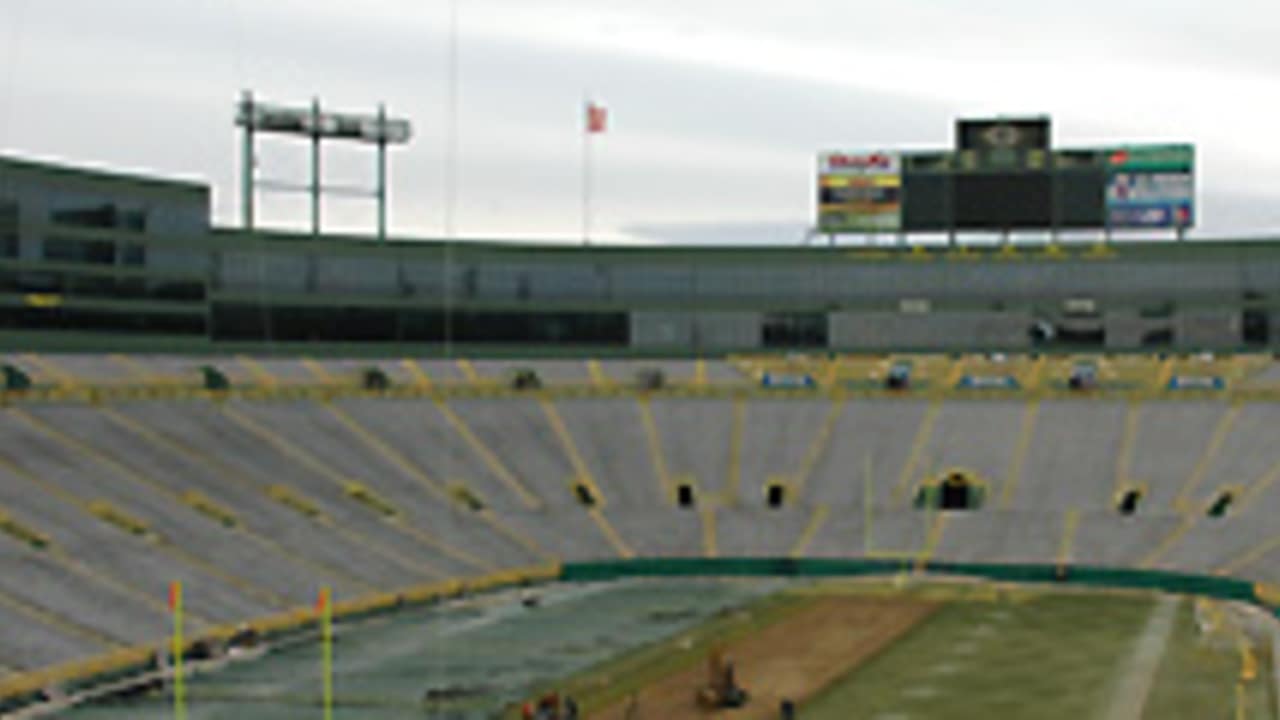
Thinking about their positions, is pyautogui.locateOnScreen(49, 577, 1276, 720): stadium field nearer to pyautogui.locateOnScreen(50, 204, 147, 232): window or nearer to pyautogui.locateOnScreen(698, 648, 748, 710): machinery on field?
pyautogui.locateOnScreen(698, 648, 748, 710): machinery on field

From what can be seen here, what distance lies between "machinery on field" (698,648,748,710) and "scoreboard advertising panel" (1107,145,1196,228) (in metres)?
64.1

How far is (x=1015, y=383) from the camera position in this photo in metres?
101

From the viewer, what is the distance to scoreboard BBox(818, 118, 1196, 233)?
346 feet

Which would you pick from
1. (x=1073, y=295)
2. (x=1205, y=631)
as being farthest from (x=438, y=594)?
(x=1073, y=295)

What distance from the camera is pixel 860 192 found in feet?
358

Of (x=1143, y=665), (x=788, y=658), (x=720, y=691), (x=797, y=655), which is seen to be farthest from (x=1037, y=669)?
(x=720, y=691)

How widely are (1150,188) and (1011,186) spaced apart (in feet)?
28.7

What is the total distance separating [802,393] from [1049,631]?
3792 cm

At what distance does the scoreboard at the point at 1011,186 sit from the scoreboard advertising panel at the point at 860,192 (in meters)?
0.07

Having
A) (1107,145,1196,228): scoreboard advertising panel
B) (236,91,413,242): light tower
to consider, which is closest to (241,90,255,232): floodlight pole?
(236,91,413,242): light tower

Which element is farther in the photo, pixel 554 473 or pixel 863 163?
pixel 863 163

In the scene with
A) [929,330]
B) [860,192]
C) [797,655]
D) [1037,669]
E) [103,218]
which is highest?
[860,192]

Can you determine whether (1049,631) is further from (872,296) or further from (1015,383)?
(872,296)

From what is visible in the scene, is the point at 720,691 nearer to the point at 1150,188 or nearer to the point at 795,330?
the point at 795,330
